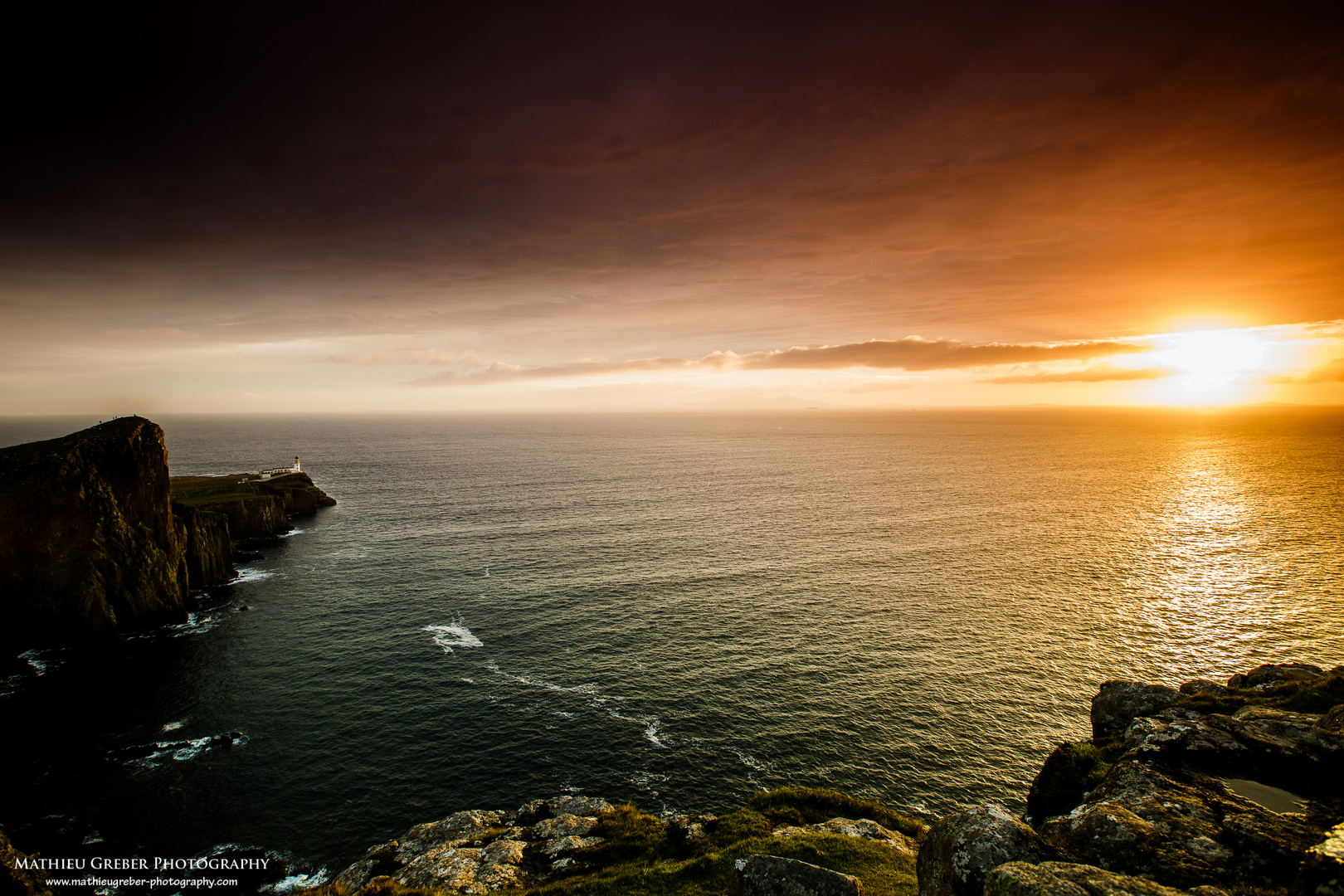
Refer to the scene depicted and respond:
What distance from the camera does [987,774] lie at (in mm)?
47188

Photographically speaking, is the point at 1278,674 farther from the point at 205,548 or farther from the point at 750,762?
the point at 205,548

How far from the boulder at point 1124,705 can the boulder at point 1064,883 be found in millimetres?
25685

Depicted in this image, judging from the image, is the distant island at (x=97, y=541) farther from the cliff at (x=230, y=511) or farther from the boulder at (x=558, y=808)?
the boulder at (x=558, y=808)

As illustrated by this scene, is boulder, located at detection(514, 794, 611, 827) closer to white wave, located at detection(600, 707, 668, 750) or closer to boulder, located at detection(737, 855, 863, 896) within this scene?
white wave, located at detection(600, 707, 668, 750)

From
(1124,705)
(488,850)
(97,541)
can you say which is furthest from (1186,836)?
(97,541)

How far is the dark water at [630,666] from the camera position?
4594cm

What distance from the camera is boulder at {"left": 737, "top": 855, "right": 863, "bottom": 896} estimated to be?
22297 millimetres

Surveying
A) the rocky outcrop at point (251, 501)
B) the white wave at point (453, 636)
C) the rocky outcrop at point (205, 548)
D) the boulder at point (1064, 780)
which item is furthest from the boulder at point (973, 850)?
the rocky outcrop at point (251, 501)

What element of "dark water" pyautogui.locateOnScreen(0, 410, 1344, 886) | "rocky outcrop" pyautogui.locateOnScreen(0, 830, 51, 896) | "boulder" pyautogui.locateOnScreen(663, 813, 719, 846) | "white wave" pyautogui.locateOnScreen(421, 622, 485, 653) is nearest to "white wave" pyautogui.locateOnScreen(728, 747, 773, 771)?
"dark water" pyautogui.locateOnScreen(0, 410, 1344, 886)

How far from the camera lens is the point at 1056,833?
854 inches

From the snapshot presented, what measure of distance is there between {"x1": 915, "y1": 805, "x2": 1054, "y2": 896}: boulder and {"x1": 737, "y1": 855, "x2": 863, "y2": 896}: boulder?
3.34 m

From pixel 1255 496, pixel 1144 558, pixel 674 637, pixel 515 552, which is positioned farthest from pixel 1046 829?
pixel 1255 496

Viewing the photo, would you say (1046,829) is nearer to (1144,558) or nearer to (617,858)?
(617,858)

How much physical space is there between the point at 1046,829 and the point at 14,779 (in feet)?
253
